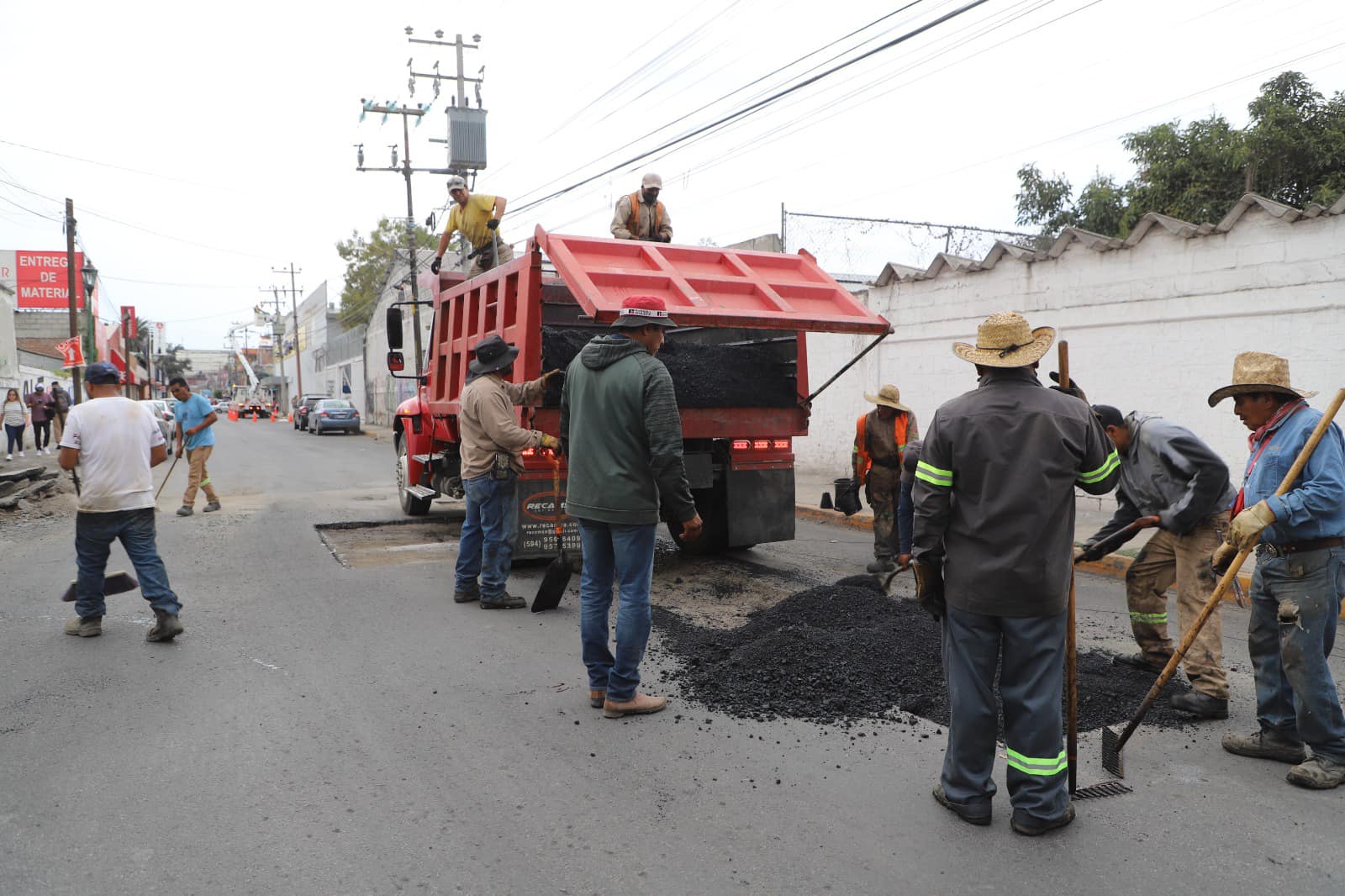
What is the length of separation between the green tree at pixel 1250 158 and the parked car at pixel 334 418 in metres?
25.8

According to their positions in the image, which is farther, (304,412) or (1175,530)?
(304,412)

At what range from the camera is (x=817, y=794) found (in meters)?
3.39

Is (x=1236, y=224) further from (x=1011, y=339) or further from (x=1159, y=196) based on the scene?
(x=1159, y=196)

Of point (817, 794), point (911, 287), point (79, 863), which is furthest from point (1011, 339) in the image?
point (911, 287)

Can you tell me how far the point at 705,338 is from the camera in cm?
761

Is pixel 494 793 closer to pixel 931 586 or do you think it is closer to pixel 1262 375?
pixel 931 586

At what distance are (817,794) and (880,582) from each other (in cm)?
334

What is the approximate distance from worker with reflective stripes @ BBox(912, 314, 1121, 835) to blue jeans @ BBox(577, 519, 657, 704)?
1460mm

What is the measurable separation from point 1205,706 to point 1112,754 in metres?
0.93

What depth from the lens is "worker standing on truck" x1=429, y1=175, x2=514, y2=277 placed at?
29.2ft

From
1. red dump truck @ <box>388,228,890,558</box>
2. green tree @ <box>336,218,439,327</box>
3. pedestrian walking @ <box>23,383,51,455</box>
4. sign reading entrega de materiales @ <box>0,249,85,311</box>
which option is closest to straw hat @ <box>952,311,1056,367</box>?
red dump truck @ <box>388,228,890,558</box>

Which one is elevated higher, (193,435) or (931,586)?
(193,435)

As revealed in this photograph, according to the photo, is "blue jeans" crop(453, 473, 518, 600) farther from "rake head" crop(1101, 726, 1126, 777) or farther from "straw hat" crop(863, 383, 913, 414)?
"rake head" crop(1101, 726, 1126, 777)

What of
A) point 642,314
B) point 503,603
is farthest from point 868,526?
point 642,314
